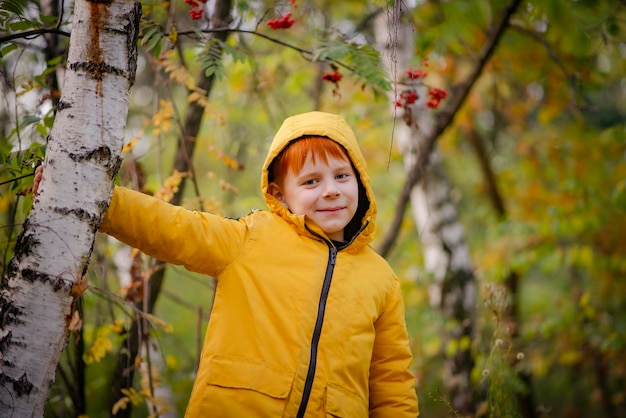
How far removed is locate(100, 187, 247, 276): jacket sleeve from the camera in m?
1.72

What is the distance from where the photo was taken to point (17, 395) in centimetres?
146

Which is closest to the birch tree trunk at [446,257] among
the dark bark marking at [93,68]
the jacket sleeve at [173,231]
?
the jacket sleeve at [173,231]

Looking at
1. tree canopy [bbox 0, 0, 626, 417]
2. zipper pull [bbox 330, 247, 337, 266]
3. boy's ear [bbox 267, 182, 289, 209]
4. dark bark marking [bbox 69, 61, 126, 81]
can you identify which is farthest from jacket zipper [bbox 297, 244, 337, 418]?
dark bark marking [bbox 69, 61, 126, 81]

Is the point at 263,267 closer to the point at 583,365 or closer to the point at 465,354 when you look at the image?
the point at 465,354

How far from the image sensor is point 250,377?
1903 millimetres

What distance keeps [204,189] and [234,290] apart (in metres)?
5.44

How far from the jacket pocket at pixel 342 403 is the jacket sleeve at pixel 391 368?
21 cm

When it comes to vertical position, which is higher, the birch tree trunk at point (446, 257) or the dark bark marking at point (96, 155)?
the birch tree trunk at point (446, 257)

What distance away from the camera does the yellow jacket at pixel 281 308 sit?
73.5 inches

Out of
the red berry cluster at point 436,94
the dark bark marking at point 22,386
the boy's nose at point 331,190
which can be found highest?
the red berry cluster at point 436,94

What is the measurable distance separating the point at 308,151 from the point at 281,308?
664 mm

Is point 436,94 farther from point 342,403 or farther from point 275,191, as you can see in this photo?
point 342,403

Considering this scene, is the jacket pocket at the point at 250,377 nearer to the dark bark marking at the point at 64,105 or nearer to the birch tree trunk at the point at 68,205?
the birch tree trunk at the point at 68,205

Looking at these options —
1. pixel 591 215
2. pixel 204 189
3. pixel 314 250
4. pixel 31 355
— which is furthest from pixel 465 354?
pixel 204 189
